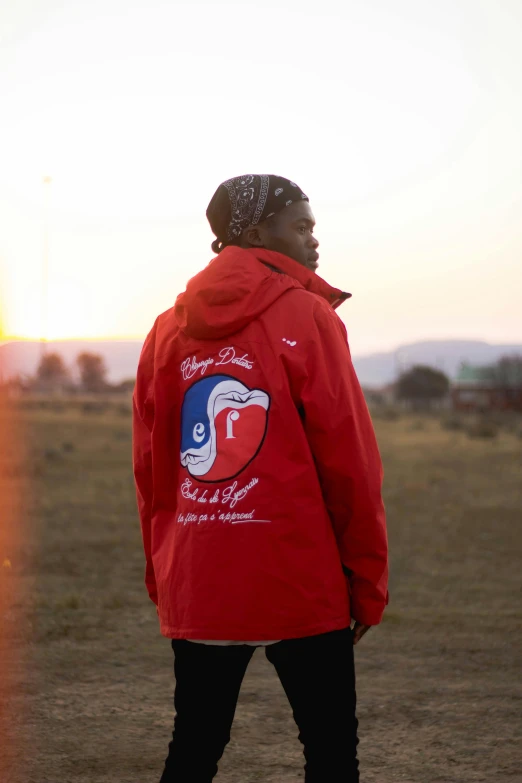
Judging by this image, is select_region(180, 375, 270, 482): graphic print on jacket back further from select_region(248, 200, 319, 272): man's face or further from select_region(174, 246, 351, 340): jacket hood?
select_region(248, 200, 319, 272): man's face

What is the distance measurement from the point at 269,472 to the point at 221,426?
167mm

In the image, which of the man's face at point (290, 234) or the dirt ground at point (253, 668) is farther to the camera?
the dirt ground at point (253, 668)

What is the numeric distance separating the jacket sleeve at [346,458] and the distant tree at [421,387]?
75.2 m

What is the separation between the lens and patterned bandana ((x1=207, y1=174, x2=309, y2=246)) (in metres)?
2.23

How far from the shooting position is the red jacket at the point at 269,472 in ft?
6.63

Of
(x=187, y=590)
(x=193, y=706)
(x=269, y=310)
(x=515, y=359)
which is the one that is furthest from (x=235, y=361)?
(x=515, y=359)

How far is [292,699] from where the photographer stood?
205cm

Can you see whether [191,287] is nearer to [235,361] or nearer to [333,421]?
[235,361]

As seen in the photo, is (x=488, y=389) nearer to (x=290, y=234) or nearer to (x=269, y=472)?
(x=290, y=234)

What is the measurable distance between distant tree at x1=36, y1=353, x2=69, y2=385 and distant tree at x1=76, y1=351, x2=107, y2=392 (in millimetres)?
1408

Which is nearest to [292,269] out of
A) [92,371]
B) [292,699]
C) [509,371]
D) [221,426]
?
[221,426]

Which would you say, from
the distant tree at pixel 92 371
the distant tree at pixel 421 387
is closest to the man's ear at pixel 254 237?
the distant tree at pixel 92 371

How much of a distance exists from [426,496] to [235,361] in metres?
11.1

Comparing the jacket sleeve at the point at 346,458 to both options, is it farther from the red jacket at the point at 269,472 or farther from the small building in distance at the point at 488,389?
the small building in distance at the point at 488,389
